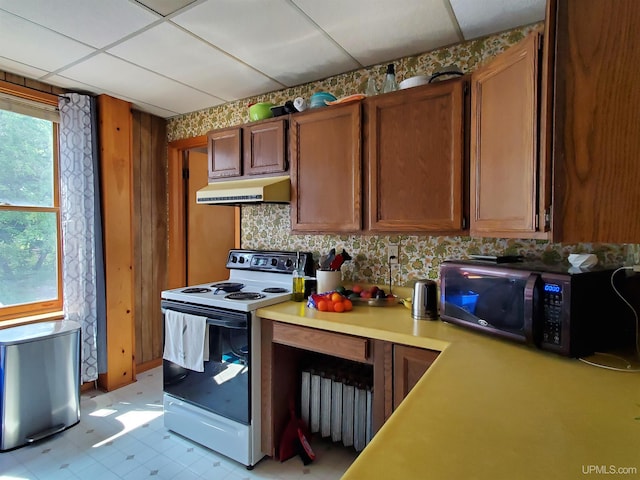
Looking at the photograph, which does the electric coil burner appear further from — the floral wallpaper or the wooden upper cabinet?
the wooden upper cabinet

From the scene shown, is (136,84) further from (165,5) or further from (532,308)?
(532,308)

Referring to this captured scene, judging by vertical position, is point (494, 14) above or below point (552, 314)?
above

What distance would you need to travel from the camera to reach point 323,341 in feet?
5.65

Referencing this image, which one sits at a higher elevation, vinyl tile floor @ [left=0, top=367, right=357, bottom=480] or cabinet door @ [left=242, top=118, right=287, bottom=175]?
cabinet door @ [left=242, top=118, right=287, bottom=175]

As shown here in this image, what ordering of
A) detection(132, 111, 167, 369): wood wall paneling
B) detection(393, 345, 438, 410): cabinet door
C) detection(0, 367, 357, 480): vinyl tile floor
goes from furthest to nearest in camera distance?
detection(132, 111, 167, 369): wood wall paneling
detection(0, 367, 357, 480): vinyl tile floor
detection(393, 345, 438, 410): cabinet door

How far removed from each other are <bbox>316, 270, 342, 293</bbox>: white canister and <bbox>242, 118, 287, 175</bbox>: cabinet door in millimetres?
730

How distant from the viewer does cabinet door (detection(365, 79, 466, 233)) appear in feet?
5.43

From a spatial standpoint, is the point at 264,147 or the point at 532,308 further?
the point at 264,147

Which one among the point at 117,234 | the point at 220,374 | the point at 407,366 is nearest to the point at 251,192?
the point at 220,374

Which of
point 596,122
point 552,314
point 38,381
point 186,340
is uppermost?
point 596,122

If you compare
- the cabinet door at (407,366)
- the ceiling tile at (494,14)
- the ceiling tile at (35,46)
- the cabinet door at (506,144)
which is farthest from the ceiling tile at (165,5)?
the cabinet door at (407,366)

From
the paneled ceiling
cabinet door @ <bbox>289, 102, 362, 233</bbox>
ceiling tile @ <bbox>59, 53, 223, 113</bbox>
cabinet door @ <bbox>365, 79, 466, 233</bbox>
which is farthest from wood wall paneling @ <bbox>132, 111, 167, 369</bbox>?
cabinet door @ <bbox>365, 79, 466, 233</bbox>

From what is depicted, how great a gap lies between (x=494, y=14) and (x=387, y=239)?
129 centimetres

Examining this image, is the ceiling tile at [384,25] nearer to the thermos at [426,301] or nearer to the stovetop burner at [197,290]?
the thermos at [426,301]
